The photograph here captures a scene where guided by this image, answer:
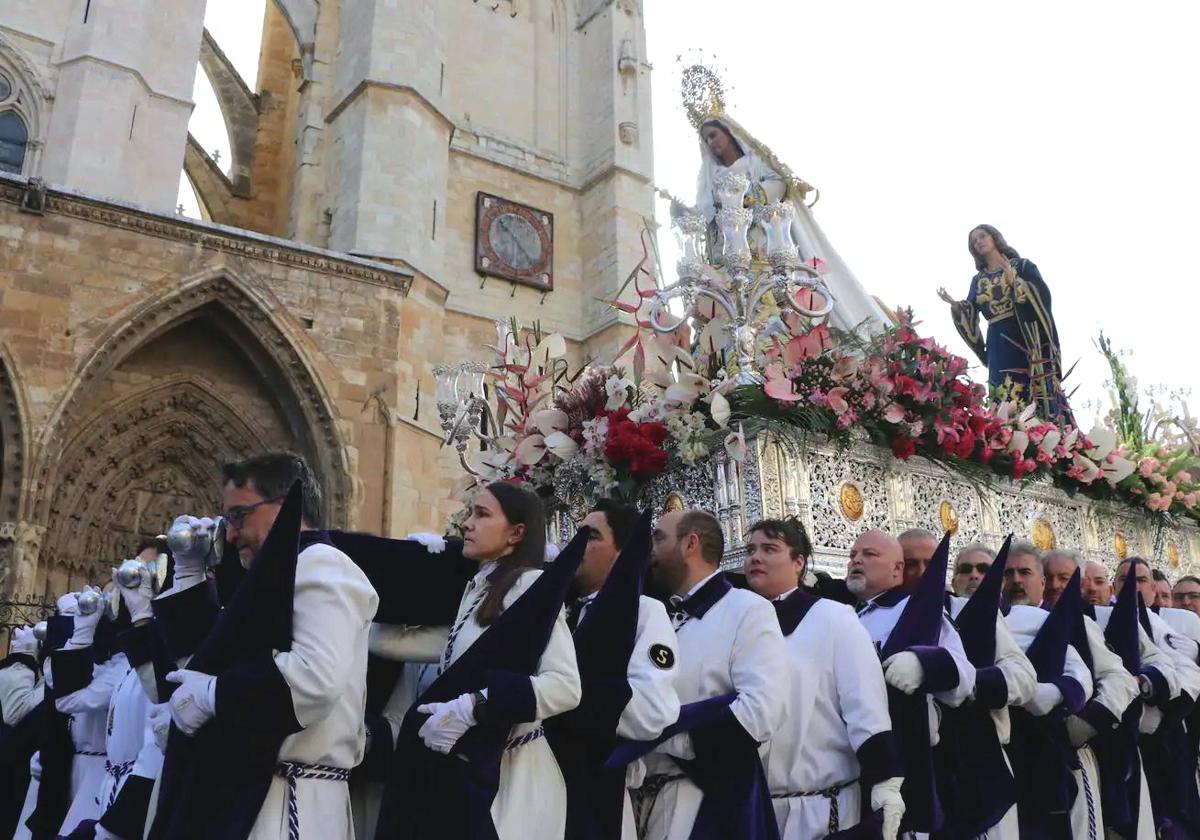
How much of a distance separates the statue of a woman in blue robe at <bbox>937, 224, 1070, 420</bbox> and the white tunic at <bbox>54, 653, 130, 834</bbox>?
18.0ft

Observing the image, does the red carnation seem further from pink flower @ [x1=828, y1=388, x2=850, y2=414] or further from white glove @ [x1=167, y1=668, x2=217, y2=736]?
white glove @ [x1=167, y1=668, x2=217, y2=736]

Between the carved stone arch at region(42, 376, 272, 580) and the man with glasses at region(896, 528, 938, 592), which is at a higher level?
the carved stone arch at region(42, 376, 272, 580)

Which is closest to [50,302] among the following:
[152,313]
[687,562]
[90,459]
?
[152,313]

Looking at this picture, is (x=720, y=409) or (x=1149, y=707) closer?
(x=720, y=409)

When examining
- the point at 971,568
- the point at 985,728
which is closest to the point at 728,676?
the point at 985,728

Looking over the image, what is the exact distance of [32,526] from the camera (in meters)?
10.7

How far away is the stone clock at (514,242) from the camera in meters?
17.6

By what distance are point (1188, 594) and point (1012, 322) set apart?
7.77 feet

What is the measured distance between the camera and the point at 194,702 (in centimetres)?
223

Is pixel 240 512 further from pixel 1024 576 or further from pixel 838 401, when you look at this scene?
pixel 1024 576

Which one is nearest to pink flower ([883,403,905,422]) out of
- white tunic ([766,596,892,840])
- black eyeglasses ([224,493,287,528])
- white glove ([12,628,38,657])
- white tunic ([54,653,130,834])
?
white tunic ([766,596,892,840])

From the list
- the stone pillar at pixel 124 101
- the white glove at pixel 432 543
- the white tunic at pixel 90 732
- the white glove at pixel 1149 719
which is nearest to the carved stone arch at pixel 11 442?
the stone pillar at pixel 124 101

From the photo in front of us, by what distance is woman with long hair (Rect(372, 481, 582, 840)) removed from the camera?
2.46 metres

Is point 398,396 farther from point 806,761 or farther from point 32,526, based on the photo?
point 806,761
